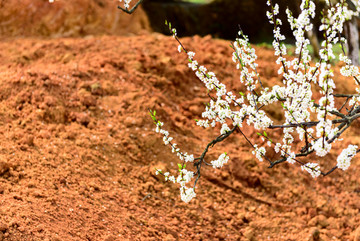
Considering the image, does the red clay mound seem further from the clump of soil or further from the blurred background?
the clump of soil

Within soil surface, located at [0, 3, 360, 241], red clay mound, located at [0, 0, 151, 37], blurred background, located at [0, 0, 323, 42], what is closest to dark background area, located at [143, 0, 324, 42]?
blurred background, located at [0, 0, 323, 42]

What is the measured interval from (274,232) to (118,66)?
3.74m

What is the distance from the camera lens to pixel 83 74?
6824 mm

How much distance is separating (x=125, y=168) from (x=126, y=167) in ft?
0.09

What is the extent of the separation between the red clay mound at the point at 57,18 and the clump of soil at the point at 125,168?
168 cm

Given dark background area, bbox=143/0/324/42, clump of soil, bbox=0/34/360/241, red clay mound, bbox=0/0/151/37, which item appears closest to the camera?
clump of soil, bbox=0/34/360/241

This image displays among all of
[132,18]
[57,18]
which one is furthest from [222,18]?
[57,18]

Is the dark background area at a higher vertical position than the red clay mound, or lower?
higher

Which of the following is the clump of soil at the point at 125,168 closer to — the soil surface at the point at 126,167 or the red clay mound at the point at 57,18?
the soil surface at the point at 126,167

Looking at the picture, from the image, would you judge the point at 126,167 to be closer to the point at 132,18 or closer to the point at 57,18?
the point at 57,18

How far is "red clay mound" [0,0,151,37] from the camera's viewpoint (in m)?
9.24

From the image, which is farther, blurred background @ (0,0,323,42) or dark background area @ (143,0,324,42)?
dark background area @ (143,0,324,42)

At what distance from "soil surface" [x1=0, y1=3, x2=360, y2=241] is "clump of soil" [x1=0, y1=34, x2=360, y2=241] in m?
0.01

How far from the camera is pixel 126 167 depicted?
221 inches
